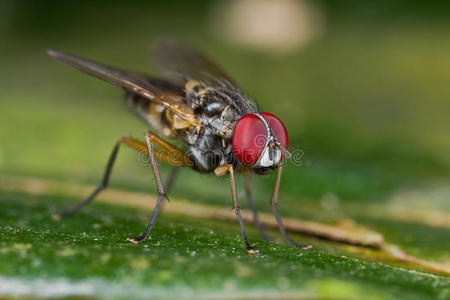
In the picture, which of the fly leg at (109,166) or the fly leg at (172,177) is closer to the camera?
the fly leg at (109,166)

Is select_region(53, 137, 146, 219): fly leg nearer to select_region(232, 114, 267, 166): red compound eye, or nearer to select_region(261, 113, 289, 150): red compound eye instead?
select_region(232, 114, 267, 166): red compound eye

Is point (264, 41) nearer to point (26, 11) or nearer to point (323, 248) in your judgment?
point (26, 11)

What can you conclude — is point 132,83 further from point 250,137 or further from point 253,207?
point 253,207

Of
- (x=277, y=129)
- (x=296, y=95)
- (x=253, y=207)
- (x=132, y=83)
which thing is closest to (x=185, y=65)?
(x=132, y=83)

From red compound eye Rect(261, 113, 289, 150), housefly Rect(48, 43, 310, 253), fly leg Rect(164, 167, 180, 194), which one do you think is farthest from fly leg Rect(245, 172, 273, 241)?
fly leg Rect(164, 167, 180, 194)

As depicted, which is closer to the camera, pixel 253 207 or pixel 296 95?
pixel 253 207

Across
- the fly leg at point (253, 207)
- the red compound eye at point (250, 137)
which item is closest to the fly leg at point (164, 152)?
the fly leg at point (253, 207)

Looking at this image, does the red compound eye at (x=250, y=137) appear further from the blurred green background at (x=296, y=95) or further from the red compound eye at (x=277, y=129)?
the blurred green background at (x=296, y=95)
